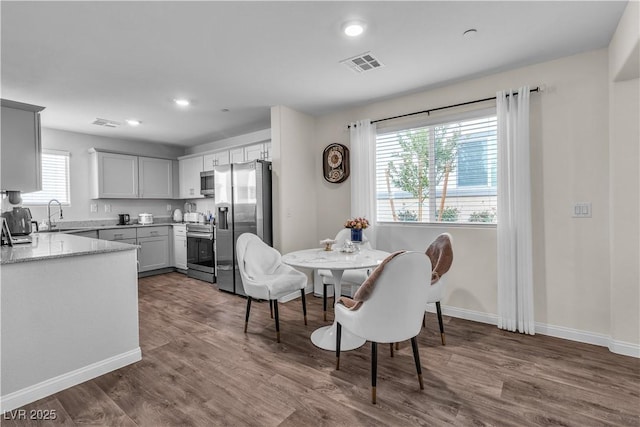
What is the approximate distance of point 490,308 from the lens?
122 inches

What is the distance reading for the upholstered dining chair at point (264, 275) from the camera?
2.77 meters

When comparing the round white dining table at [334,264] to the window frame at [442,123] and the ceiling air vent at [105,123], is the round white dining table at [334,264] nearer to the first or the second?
the window frame at [442,123]

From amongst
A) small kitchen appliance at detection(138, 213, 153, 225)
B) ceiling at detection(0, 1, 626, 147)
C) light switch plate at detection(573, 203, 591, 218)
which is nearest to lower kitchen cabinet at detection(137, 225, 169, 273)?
small kitchen appliance at detection(138, 213, 153, 225)

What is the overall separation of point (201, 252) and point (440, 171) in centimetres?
387

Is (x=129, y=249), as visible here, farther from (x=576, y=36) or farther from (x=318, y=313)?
(x=576, y=36)

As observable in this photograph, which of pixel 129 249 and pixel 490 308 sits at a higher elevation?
pixel 129 249

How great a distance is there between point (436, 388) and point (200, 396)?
153 cm

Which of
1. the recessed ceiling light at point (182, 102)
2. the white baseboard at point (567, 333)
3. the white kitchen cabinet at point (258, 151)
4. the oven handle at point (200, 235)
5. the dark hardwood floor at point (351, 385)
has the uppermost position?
the recessed ceiling light at point (182, 102)

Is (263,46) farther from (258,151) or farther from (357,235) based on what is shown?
(258,151)

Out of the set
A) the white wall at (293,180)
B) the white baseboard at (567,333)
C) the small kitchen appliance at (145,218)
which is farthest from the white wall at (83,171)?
the white baseboard at (567,333)

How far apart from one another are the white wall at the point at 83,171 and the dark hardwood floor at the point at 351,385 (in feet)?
10.9

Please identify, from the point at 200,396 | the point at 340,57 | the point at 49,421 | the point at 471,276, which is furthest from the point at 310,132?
the point at 49,421

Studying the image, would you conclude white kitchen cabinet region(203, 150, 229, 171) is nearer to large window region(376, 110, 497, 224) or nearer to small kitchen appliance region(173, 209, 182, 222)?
small kitchen appliance region(173, 209, 182, 222)

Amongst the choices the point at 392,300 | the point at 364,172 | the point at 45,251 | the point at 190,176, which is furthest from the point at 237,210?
the point at 392,300
